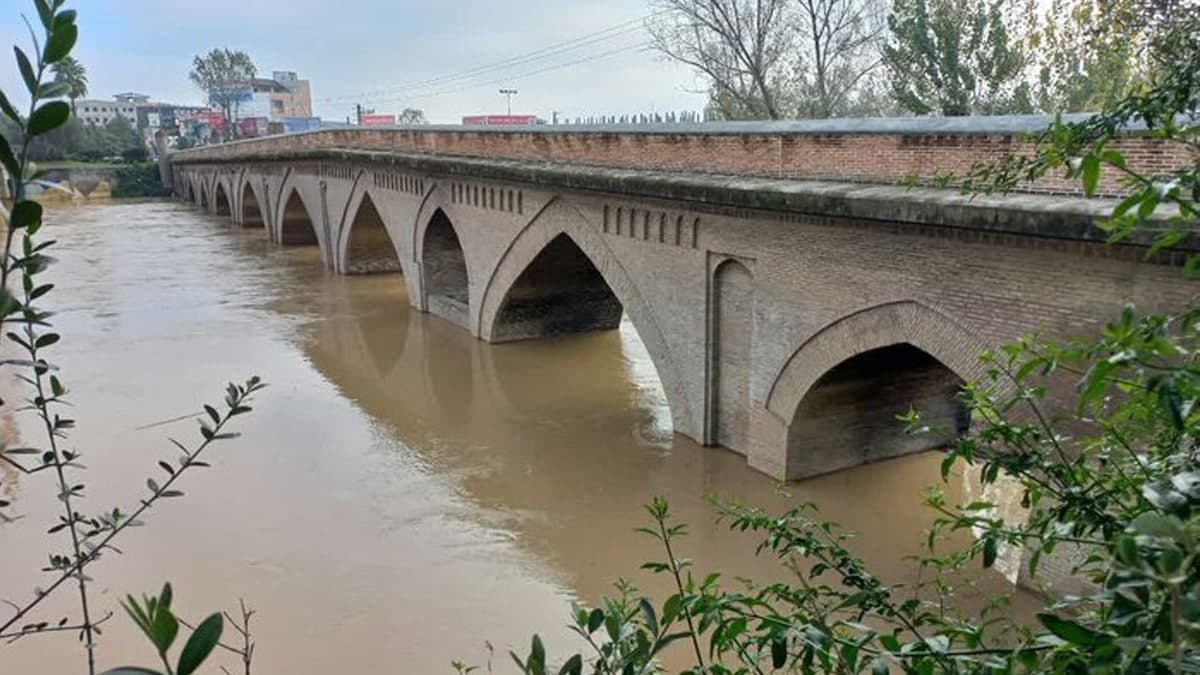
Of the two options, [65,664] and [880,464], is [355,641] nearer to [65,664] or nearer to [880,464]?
[65,664]

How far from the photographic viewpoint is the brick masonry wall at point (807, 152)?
5352 millimetres

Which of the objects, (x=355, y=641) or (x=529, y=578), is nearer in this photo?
(x=355, y=641)

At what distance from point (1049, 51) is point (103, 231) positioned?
104 ft

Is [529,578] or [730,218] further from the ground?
[730,218]

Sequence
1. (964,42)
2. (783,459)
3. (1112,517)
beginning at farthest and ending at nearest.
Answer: (964,42), (783,459), (1112,517)

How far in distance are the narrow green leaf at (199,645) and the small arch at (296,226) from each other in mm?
27489

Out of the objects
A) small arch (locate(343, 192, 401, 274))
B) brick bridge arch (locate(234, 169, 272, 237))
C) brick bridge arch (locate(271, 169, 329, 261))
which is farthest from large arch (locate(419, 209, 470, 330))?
brick bridge arch (locate(234, 169, 272, 237))

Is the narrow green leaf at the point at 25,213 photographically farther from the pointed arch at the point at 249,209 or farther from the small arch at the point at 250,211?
the small arch at the point at 250,211

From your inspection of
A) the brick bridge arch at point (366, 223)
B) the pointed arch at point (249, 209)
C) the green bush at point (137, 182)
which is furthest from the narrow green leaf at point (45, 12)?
the green bush at point (137, 182)

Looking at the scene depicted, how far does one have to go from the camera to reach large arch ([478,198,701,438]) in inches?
363

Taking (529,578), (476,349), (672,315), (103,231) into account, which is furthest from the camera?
(103,231)

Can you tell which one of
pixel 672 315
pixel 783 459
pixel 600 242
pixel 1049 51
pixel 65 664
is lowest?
pixel 65 664

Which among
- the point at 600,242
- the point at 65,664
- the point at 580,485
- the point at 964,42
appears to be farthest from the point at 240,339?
the point at 964,42

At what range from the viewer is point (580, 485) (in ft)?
27.6
